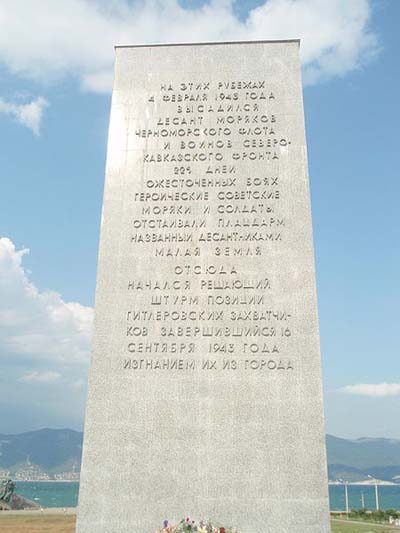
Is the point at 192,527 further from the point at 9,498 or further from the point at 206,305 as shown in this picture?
the point at 9,498

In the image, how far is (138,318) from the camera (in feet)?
32.0

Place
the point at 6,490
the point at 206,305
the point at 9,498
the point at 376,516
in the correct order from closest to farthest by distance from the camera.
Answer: the point at 206,305
the point at 376,516
the point at 6,490
the point at 9,498

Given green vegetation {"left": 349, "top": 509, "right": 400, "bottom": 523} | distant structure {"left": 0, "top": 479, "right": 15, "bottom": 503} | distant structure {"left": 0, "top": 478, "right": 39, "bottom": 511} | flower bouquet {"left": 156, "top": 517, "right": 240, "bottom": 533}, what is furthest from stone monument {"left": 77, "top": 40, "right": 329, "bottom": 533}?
distant structure {"left": 0, "top": 479, "right": 15, "bottom": 503}

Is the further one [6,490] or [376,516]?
[6,490]

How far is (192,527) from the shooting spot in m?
7.70

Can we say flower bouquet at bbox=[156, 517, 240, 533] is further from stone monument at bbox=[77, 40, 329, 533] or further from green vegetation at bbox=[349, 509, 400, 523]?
green vegetation at bbox=[349, 509, 400, 523]

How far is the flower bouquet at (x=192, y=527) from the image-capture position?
7.44 m

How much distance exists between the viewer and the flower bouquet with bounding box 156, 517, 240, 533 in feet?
24.4

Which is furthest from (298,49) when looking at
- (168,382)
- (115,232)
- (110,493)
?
(110,493)

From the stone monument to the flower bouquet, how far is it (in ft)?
0.78

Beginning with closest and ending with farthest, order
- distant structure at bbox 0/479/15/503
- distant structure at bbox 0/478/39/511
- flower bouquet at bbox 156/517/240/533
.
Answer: flower bouquet at bbox 156/517/240/533 < distant structure at bbox 0/478/39/511 < distant structure at bbox 0/479/15/503

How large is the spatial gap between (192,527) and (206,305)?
12.4 feet

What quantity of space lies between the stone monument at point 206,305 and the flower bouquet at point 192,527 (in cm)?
24

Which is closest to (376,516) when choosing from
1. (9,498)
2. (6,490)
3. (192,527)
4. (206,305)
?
(9,498)
